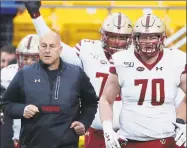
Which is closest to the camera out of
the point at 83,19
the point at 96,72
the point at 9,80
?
the point at 96,72

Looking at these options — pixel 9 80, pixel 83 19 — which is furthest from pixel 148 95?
pixel 83 19

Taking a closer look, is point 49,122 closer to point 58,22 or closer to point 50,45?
point 50,45

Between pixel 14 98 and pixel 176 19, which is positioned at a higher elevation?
pixel 176 19

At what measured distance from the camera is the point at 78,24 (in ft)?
39.8

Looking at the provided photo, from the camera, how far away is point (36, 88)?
612 cm

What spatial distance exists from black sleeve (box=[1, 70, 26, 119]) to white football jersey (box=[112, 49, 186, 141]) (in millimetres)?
759

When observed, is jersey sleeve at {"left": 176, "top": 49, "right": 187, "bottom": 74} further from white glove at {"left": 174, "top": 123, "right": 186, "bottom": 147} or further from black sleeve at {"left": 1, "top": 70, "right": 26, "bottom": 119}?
black sleeve at {"left": 1, "top": 70, "right": 26, "bottom": 119}

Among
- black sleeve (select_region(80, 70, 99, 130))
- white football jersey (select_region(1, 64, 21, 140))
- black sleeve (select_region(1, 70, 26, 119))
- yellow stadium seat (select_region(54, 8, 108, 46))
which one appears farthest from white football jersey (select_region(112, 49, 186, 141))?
yellow stadium seat (select_region(54, 8, 108, 46))

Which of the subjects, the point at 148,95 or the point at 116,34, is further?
the point at 116,34

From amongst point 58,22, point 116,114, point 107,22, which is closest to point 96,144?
point 116,114

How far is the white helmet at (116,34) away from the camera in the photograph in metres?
7.27

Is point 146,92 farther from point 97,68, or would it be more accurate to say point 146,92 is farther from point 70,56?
point 70,56

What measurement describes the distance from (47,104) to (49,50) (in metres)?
0.39

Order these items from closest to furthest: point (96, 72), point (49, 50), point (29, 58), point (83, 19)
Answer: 1. point (49, 50)
2. point (96, 72)
3. point (29, 58)
4. point (83, 19)
